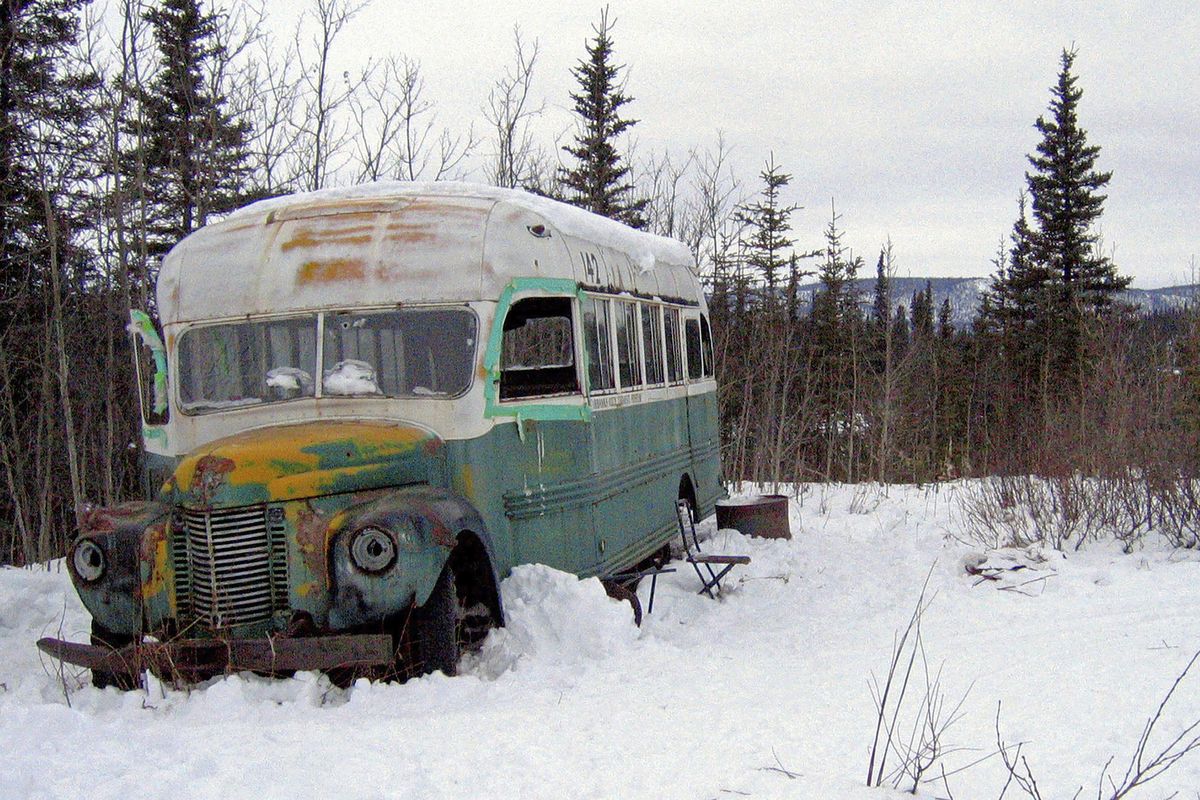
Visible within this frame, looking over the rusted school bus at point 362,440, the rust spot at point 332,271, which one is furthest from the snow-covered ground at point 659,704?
the rust spot at point 332,271

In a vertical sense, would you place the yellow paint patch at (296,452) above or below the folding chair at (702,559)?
above

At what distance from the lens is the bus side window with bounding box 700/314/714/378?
455 inches

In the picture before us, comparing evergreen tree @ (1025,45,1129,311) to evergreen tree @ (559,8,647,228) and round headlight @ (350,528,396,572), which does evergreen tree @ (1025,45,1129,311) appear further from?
round headlight @ (350,528,396,572)

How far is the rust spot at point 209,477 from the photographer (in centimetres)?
555

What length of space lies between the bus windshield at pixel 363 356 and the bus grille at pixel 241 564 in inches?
43.5

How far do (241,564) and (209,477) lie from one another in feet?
1.56

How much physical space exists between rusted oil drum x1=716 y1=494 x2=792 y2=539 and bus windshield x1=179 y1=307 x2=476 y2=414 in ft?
17.4

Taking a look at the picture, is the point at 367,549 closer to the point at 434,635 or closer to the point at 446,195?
the point at 434,635

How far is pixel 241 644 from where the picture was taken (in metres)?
5.20

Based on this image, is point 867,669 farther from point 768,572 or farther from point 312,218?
point 312,218

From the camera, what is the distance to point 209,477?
5562mm

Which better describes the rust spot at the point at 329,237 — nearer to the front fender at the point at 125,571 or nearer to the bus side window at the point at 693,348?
the front fender at the point at 125,571

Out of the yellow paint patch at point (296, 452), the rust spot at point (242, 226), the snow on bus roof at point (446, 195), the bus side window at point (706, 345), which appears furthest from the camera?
the bus side window at point (706, 345)

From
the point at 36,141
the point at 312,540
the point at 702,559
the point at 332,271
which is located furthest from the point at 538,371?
the point at 36,141
